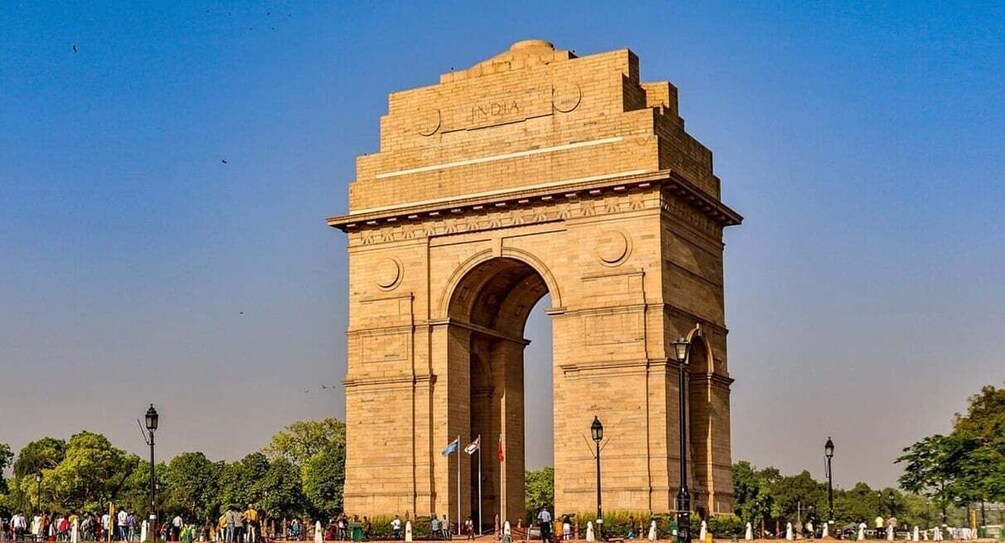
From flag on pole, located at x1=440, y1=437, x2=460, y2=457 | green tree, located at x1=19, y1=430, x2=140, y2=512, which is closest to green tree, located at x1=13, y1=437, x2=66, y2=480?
green tree, located at x1=19, y1=430, x2=140, y2=512

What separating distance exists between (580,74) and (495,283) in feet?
27.0

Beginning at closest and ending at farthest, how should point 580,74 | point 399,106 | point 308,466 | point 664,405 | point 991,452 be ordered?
1. point 664,405
2. point 580,74
3. point 399,106
4. point 991,452
5. point 308,466

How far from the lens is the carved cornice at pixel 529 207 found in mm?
43844

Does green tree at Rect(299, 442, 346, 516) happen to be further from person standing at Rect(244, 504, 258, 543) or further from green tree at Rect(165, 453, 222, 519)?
person standing at Rect(244, 504, 258, 543)

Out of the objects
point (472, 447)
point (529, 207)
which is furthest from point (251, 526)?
point (529, 207)

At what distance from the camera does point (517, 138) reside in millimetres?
46281

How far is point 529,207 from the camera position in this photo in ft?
150

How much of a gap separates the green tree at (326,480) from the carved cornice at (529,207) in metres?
45.7

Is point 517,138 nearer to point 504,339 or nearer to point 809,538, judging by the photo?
point 504,339

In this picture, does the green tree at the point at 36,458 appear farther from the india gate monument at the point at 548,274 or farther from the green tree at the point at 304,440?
the india gate monument at the point at 548,274

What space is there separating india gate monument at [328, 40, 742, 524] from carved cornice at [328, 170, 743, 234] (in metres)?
0.06

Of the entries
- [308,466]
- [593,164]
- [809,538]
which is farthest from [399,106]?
[308,466]

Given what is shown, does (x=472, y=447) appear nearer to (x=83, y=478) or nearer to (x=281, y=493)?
(x=281, y=493)

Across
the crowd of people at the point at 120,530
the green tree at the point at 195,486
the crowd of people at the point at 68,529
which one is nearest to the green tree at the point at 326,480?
the green tree at the point at 195,486
